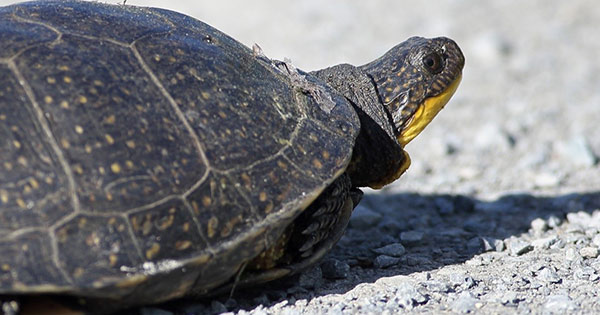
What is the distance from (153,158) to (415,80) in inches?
85.0

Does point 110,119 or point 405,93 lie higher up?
point 405,93

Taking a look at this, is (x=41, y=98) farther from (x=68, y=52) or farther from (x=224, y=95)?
(x=224, y=95)

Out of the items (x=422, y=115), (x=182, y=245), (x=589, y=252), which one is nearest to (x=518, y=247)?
→ (x=589, y=252)

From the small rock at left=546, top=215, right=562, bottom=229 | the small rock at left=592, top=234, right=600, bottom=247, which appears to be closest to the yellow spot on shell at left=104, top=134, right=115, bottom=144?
the small rock at left=592, top=234, right=600, bottom=247

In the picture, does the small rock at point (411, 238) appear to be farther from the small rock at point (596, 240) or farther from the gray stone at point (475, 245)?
the small rock at point (596, 240)

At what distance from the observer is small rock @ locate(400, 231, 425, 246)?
5.30 meters

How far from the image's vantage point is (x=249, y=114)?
4.08 meters

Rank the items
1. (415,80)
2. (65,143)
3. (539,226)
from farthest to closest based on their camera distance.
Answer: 1. (539,226)
2. (415,80)
3. (65,143)

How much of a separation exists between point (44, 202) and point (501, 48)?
8.55m

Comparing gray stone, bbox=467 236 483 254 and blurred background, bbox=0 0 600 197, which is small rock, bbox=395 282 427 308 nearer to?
gray stone, bbox=467 236 483 254

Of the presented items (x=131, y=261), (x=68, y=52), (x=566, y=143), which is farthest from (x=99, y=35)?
(x=566, y=143)

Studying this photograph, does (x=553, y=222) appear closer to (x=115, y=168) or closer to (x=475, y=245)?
(x=475, y=245)

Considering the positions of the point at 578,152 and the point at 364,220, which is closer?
the point at 364,220

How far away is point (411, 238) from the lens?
17.5ft
